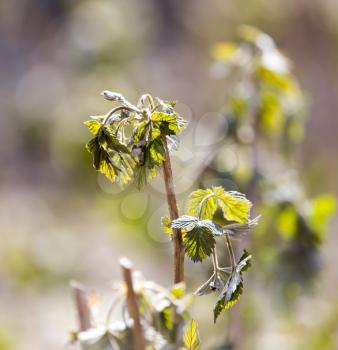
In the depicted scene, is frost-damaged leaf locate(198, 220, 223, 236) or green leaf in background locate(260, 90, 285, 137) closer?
frost-damaged leaf locate(198, 220, 223, 236)

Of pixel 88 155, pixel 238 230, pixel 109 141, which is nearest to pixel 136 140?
pixel 109 141

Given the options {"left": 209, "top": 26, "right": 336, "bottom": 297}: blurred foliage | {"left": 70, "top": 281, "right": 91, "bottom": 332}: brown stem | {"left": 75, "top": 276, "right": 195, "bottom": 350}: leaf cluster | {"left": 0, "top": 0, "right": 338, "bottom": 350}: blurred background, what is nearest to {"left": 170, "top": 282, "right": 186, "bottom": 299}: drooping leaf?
{"left": 75, "top": 276, "right": 195, "bottom": 350}: leaf cluster

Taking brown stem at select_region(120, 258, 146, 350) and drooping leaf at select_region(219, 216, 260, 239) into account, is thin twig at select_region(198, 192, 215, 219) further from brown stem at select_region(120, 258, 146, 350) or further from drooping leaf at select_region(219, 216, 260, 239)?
brown stem at select_region(120, 258, 146, 350)

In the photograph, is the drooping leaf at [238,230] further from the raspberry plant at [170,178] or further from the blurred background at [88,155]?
the blurred background at [88,155]

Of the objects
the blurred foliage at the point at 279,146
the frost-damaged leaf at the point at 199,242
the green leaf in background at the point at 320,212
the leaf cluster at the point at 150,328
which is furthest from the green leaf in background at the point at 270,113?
the frost-damaged leaf at the point at 199,242

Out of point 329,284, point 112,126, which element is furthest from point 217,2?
point 112,126

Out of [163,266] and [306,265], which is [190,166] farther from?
[163,266]
